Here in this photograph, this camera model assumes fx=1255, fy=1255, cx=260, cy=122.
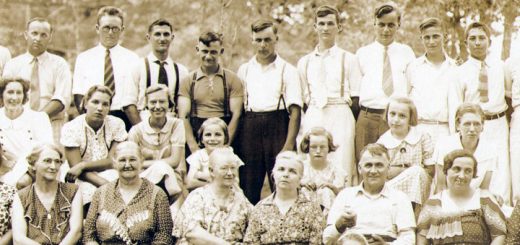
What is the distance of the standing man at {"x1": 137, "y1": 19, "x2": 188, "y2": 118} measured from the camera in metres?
10.8

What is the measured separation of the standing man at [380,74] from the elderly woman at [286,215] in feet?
4.31

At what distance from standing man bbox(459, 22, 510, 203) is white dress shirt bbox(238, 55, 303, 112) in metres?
1.40

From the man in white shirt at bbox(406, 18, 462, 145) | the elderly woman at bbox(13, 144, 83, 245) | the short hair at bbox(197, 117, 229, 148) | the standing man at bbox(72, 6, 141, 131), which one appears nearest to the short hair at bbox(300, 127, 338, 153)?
the short hair at bbox(197, 117, 229, 148)

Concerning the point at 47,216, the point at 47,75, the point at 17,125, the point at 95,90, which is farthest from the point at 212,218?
the point at 47,75

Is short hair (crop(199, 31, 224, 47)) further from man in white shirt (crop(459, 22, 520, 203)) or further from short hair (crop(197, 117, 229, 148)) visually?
man in white shirt (crop(459, 22, 520, 203))

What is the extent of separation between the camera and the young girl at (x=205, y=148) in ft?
33.3

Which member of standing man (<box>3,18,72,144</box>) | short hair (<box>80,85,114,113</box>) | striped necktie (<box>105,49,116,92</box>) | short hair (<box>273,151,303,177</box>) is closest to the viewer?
short hair (<box>273,151,303,177</box>)

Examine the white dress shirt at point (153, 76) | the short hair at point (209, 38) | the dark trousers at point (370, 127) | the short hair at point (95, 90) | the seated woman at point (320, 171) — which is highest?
the short hair at point (209, 38)

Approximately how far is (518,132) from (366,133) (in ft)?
4.12

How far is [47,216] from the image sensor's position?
9664 mm

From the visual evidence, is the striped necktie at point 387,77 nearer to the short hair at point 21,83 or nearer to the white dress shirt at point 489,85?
the white dress shirt at point 489,85

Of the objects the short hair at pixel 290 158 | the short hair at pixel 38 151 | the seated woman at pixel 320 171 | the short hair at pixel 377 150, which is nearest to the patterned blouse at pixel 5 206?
the short hair at pixel 38 151

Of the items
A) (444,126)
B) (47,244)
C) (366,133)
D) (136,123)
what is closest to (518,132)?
(444,126)

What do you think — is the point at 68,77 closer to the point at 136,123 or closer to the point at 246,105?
the point at 136,123
